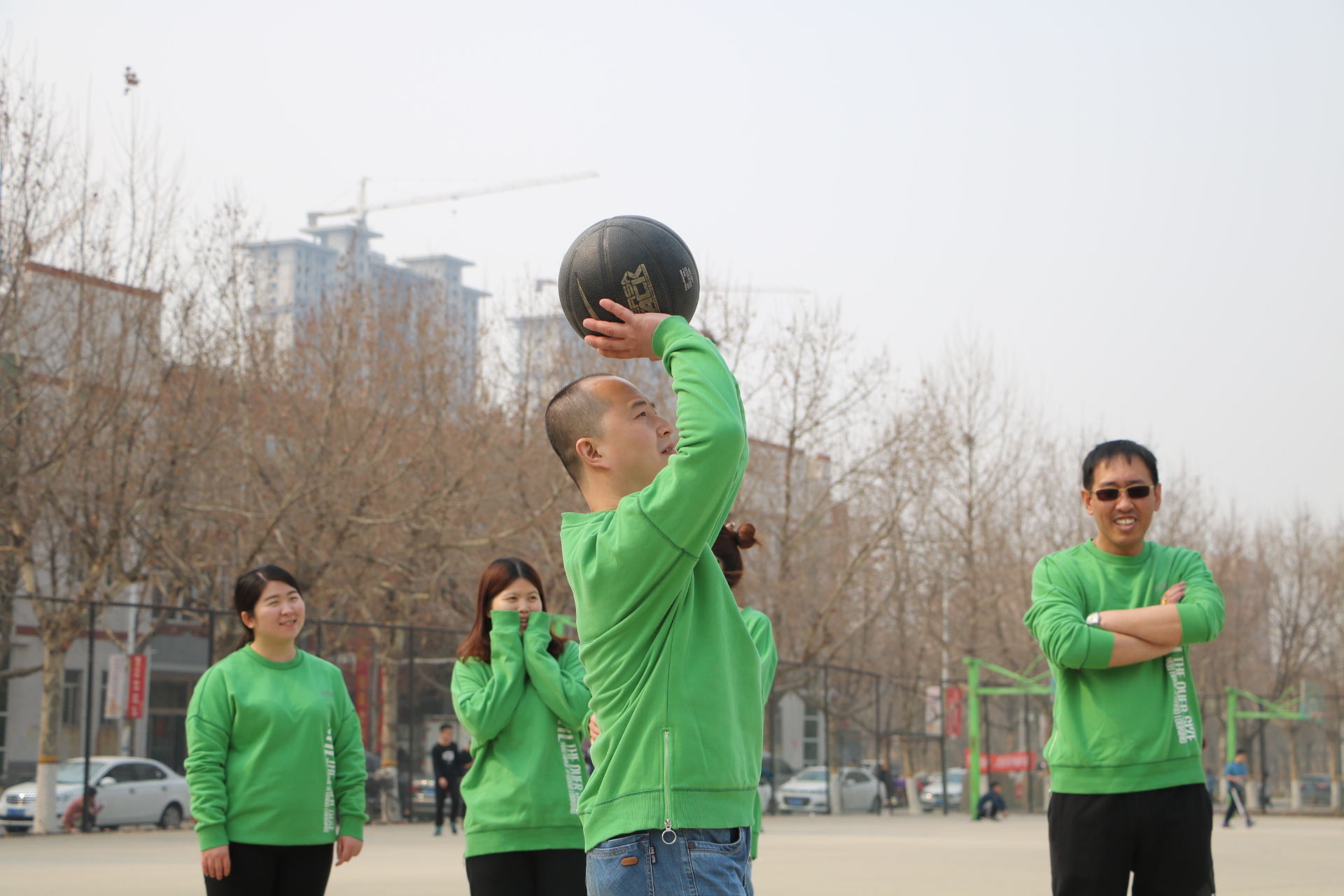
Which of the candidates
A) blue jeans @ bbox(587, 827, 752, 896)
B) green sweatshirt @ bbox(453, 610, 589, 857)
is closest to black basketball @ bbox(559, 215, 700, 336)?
blue jeans @ bbox(587, 827, 752, 896)

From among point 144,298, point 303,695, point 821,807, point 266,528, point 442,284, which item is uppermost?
point 442,284

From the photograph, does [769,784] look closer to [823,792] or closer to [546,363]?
[823,792]

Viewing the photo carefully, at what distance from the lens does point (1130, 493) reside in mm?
4957

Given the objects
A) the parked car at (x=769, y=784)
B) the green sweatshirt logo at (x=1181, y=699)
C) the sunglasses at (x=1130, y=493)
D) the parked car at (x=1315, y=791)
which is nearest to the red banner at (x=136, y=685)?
the parked car at (x=769, y=784)

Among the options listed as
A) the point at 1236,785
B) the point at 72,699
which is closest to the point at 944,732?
the point at 1236,785

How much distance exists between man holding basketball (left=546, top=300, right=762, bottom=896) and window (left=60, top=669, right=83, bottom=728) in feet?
91.5

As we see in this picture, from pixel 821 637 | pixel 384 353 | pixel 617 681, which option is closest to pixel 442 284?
pixel 384 353

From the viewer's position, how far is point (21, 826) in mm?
19859

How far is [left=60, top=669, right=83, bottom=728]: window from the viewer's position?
29.0 meters

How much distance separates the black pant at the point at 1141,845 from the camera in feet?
15.0

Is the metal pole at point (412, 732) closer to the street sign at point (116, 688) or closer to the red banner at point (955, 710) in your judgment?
the street sign at point (116, 688)

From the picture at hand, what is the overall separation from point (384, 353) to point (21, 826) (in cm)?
1008

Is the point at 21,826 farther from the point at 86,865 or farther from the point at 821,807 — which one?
the point at 821,807

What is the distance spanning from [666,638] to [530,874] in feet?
8.01
